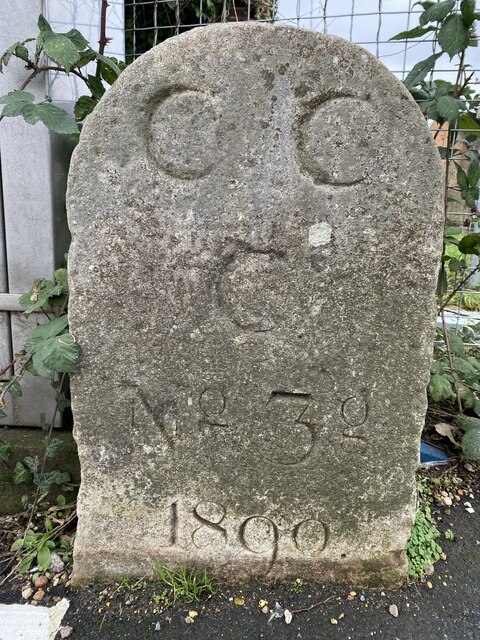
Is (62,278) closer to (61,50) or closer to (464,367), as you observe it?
(61,50)

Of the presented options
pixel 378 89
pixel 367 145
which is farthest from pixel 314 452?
pixel 378 89

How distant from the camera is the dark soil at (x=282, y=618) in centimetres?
147

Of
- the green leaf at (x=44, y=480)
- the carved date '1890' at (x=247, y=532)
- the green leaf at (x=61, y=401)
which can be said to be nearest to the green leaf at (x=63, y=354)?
the green leaf at (x=61, y=401)

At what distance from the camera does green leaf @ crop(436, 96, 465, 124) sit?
1.90 metres

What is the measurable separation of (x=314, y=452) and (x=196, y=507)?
41 cm

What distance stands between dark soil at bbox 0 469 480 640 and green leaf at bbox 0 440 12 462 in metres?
0.43

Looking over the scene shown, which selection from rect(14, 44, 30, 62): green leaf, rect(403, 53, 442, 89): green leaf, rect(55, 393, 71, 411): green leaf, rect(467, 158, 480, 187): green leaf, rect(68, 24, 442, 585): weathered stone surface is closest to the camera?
rect(68, 24, 442, 585): weathered stone surface

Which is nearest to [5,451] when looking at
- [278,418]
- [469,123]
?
[278,418]

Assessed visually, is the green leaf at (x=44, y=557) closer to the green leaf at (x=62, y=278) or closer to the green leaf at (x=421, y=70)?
the green leaf at (x=62, y=278)

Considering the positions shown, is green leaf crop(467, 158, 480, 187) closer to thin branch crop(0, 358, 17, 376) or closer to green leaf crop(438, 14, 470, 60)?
green leaf crop(438, 14, 470, 60)

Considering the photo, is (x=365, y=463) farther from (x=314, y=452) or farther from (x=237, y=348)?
(x=237, y=348)

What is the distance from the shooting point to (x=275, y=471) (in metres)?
1.53

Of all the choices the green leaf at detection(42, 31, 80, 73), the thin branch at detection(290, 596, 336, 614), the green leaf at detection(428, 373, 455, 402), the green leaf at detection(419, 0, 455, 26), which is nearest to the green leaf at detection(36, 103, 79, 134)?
the green leaf at detection(42, 31, 80, 73)

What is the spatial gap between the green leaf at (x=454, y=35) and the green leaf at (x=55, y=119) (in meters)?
1.43
